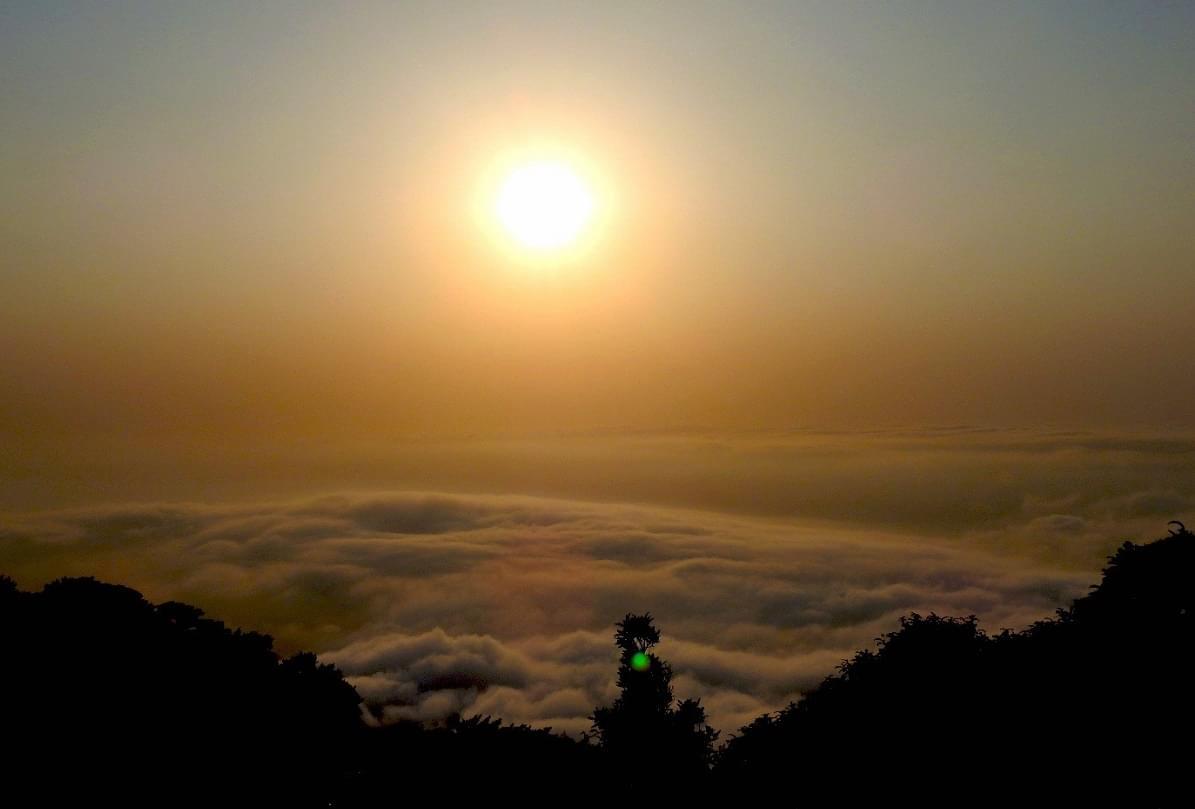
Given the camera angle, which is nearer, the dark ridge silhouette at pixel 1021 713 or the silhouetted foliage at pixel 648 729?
the dark ridge silhouette at pixel 1021 713

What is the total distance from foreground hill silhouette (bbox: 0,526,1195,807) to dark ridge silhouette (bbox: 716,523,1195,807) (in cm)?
6

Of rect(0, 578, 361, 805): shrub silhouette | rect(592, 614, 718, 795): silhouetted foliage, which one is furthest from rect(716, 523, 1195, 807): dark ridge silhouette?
rect(0, 578, 361, 805): shrub silhouette

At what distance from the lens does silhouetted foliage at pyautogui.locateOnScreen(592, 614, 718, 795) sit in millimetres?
26531

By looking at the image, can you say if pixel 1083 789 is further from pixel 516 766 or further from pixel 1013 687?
pixel 516 766

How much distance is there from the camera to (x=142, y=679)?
19.9m

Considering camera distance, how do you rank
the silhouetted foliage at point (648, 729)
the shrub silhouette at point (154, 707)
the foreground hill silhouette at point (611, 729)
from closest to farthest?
1. the shrub silhouette at point (154, 707)
2. the foreground hill silhouette at point (611, 729)
3. the silhouetted foliage at point (648, 729)

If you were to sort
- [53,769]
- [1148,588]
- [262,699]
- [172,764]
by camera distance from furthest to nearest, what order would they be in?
[1148,588], [262,699], [172,764], [53,769]

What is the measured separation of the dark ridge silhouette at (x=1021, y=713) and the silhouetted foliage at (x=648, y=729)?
1.38 m

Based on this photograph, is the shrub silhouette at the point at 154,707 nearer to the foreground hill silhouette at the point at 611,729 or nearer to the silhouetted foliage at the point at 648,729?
the foreground hill silhouette at the point at 611,729

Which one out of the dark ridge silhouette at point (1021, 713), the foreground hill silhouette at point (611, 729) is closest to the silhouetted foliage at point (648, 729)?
the foreground hill silhouette at point (611, 729)

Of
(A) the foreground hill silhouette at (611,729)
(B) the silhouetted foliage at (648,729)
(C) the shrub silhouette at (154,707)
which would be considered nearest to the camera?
(C) the shrub silhouette at (154,707)

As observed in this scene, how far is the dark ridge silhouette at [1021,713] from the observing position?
17625mm

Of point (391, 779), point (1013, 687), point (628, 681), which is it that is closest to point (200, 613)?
point (391, 779)

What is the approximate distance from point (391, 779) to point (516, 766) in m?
3.57
